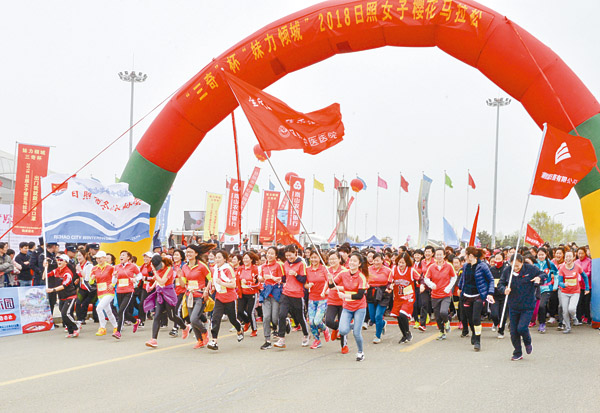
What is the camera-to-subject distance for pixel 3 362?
9273 millimetres

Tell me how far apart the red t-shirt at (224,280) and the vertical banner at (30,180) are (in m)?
7.82

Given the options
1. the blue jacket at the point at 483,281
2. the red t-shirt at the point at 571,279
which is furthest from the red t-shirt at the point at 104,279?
the red t-shirt at the point at 571,279

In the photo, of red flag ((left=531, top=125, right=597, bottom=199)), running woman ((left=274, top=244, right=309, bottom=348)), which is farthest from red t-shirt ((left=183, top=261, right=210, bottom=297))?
red flag ((left=531, top=125, right=597, bottom=199))

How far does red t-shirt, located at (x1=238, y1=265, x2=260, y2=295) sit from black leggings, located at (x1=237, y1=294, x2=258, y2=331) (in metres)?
0.15

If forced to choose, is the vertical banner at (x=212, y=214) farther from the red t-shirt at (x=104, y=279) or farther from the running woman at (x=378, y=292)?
the running woman at (x=378, y=292)

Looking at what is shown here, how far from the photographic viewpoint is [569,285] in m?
13.3

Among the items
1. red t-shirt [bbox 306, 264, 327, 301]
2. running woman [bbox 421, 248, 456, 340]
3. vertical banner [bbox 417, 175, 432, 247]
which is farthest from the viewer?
vertical banner [bbox 417, 175, 432, 247]

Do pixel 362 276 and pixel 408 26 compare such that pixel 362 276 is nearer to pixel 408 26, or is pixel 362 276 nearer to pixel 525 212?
pixel 525 212

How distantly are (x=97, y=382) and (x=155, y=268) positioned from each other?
13.3 ft

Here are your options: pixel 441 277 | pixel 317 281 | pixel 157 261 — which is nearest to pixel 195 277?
pixel 157 261

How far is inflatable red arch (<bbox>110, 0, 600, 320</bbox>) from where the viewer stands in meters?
12.9

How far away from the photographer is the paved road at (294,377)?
6.47 meters

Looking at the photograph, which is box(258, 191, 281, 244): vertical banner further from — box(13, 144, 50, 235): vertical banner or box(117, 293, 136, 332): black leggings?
box(117, 293, 136, 332): black leggings

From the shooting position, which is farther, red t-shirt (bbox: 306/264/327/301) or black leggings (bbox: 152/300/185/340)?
red t-shirt (bbox: 306/264/327/301)
